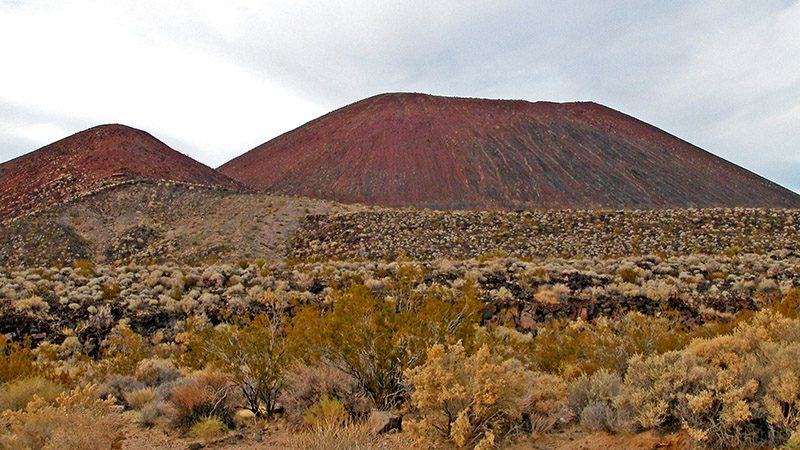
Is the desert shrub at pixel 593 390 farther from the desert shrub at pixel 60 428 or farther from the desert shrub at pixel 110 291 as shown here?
the desert shrub at pixel 110 291

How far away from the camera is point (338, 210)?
4325 cm

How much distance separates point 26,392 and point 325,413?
422 cm

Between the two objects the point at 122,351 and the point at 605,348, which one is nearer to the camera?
the point at 605,348

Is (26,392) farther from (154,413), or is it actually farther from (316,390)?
(316,390)

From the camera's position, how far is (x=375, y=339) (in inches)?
286

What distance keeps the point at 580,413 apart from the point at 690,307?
8750 mm

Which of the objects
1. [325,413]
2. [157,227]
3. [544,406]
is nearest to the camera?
[544,406]

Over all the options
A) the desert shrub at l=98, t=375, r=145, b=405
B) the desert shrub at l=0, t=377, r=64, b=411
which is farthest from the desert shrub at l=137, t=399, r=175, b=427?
the desert shrub at l=0, t=377, r=64, b=411

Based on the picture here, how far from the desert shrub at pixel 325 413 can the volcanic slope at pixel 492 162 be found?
47.1 meters

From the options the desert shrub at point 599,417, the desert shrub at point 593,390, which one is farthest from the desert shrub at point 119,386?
the desert shrub at point 599,417

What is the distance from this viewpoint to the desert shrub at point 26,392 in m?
7.59

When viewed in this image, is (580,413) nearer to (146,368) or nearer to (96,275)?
(146,368)

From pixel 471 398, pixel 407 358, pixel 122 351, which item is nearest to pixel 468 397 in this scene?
pixel 471 398

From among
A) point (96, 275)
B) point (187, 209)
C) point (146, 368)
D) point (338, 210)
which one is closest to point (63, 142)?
point (187, 209)
